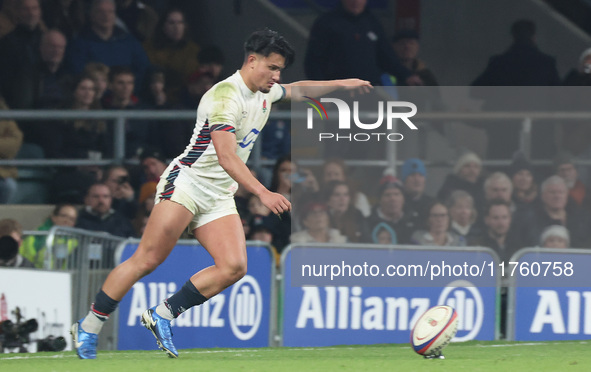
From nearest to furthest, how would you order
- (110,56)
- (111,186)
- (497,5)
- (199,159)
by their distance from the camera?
1. (199,159)
2. (111,186)
3. (110,56)
4. (497,5)

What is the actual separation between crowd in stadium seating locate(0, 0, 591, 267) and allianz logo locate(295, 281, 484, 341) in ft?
3.20

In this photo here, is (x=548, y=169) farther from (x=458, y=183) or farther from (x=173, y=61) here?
(x=173, y=61)

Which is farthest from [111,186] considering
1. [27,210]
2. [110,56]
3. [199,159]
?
[199,159]

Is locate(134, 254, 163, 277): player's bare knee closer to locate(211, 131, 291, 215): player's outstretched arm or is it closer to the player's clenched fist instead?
locate(211, 131, 291, 215): player's outstretched arm

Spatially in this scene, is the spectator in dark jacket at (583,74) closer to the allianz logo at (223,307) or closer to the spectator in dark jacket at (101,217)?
the allianz logo at (223,307)

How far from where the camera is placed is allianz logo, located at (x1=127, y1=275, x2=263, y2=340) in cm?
967

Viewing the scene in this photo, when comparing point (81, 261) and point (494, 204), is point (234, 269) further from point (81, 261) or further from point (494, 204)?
point (494, 204)

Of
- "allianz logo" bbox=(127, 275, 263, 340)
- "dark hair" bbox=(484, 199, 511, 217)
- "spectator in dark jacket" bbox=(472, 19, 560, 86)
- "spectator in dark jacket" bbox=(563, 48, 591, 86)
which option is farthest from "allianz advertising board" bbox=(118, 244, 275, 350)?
"spectator in dark jacket" bbox=(563, 48, 591, 86)

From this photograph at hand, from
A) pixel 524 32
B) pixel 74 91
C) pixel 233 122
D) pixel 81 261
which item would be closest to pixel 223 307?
pixel 81 261

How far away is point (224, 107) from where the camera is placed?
22.8ft

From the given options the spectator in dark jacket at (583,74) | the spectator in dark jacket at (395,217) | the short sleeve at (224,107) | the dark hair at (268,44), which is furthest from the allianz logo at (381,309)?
the spectator in dark jacket at (583,74)

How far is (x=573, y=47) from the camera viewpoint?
45.7 feet

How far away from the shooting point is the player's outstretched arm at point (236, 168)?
6.47m

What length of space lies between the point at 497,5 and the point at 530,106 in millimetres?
2305
